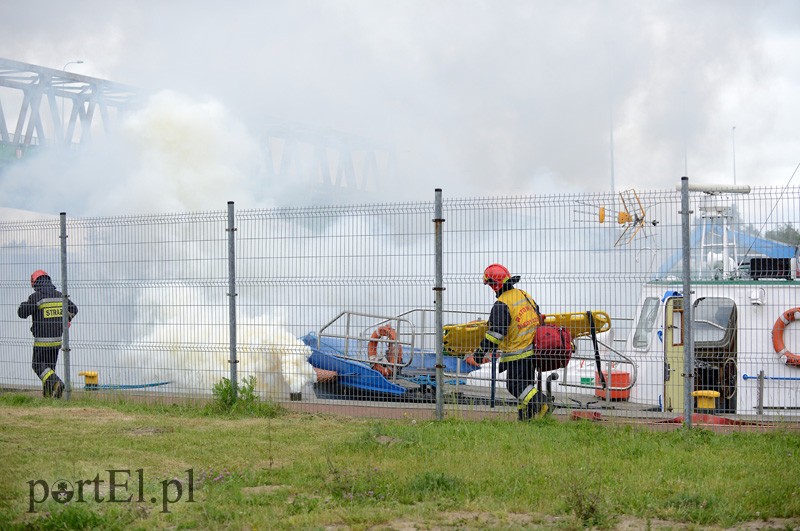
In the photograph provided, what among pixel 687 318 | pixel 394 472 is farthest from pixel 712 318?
pixel 394 472

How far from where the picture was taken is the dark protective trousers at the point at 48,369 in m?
12.0

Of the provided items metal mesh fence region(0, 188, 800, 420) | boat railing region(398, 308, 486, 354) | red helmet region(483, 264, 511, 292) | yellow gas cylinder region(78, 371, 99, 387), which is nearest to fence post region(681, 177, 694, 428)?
metal mesh fence region(0, 188, 800, 420)

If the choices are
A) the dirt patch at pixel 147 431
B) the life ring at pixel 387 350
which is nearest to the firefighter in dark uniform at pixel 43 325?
the dirt patch at pixel 147 431

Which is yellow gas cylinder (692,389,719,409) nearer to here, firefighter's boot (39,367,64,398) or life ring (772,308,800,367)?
life ring (772,308,800,367)

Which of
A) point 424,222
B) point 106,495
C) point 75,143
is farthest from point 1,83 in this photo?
point 106,495

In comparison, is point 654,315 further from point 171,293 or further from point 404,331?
point 171,293

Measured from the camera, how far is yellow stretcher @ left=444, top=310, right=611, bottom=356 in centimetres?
1029

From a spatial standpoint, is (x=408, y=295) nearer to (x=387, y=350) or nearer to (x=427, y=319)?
(x=387, y=350)

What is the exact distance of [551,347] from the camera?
9.66m

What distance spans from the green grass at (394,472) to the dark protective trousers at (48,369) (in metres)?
2.00

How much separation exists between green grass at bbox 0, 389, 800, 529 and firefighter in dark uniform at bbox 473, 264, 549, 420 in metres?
0.35

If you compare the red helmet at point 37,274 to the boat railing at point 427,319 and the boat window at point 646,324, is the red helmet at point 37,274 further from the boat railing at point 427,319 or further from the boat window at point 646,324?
the boat window at point 646,324

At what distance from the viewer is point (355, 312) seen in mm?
10547

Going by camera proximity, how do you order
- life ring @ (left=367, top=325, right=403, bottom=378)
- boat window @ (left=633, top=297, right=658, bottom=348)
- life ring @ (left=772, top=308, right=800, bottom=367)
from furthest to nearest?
life ring @ (left=367, top=325, right=403, bottom=378)
boat window @ (left=633, top=297, right=658, bottom=348)
life ring @ (left=772, top=308, right=800, bottom=367)
